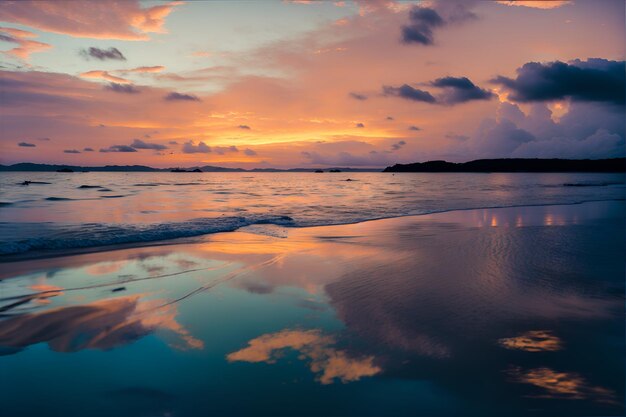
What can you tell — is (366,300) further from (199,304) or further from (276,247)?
(276,247)

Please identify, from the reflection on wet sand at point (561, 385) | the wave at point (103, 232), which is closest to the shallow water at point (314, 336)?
the reflection on wet sand at point (561, 385)

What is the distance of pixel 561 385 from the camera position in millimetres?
4148

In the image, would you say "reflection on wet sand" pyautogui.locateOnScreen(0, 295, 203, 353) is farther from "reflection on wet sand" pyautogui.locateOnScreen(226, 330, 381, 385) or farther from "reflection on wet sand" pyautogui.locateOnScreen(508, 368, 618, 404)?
"reflection on wet sand" pyautogui.locateOnScreen(508, 368, 618, 404)

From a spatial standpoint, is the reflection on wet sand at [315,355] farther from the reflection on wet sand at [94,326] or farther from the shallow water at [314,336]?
the reflection on wet sand at [94,326]

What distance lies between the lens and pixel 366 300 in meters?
7.02

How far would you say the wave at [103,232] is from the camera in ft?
40.5

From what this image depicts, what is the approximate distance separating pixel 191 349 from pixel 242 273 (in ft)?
13.3

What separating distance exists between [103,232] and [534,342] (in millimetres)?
15241

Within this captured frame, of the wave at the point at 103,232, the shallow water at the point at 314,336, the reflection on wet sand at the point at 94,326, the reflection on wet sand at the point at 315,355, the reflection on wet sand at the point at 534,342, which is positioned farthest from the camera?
the wave at the point at 103,232

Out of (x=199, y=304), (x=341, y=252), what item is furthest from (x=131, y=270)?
(x=341, y=252)

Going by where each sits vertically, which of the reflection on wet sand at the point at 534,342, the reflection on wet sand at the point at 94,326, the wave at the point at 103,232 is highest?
the wave at the point at 103,232

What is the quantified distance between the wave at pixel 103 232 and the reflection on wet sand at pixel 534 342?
40.5ft

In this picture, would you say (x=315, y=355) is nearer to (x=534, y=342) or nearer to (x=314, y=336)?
(x=314, y=336)

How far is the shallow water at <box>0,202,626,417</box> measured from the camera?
393 centimetres
